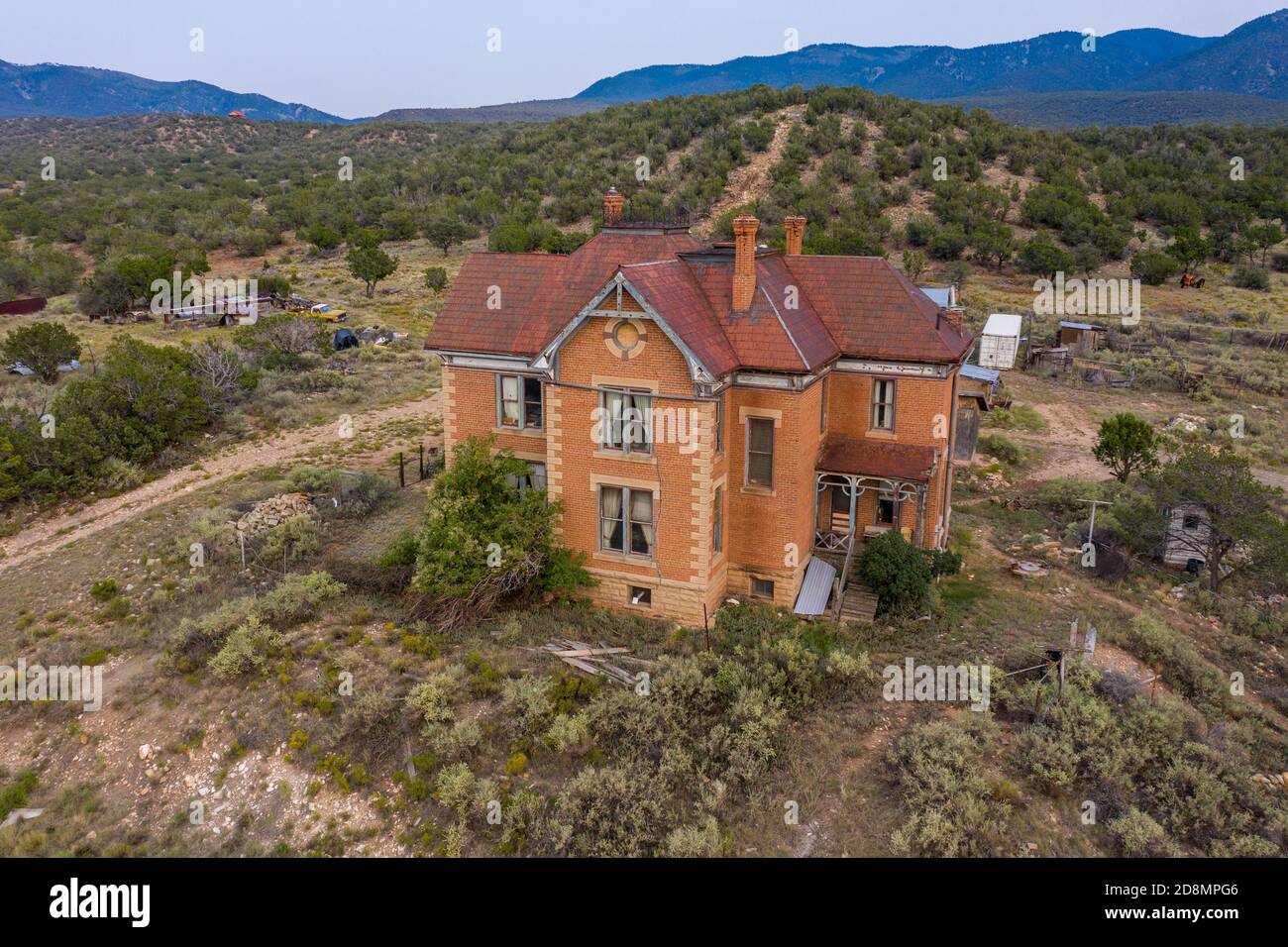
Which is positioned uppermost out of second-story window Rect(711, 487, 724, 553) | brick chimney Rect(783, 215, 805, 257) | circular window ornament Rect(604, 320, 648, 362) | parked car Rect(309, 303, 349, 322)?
brick chimney Rect(783, 215, 805, 257)

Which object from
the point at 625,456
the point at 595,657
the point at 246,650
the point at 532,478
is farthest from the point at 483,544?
the point at 246,650

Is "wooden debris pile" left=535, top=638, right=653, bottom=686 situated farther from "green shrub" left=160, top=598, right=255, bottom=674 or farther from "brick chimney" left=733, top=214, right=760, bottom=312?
"brick chimney" left=733, top=214, right=760, bottom=312

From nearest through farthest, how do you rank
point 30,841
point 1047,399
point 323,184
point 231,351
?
1. point 30,841
2. point 231,351
3. point 1047,399
4. point 323,184

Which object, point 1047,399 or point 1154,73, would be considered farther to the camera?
point 1154,73

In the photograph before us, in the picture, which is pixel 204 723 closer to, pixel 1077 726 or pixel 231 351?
pixel 1077 726

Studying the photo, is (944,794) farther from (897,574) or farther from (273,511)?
(273,511)

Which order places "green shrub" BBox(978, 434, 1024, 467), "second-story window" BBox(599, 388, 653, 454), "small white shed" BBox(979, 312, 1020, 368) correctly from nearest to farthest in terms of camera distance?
1. "second-story window" BBox(599, 388, 653, 454)
2. "green shrub" BBox(978, 434, 1024, 467)
3. "small white shed" BBox(979, 312, 1020, 368)

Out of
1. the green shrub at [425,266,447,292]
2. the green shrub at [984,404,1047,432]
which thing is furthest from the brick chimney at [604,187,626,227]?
the green shrub at [425,266,447,292]

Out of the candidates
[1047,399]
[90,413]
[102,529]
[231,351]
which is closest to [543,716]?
[102,529]
